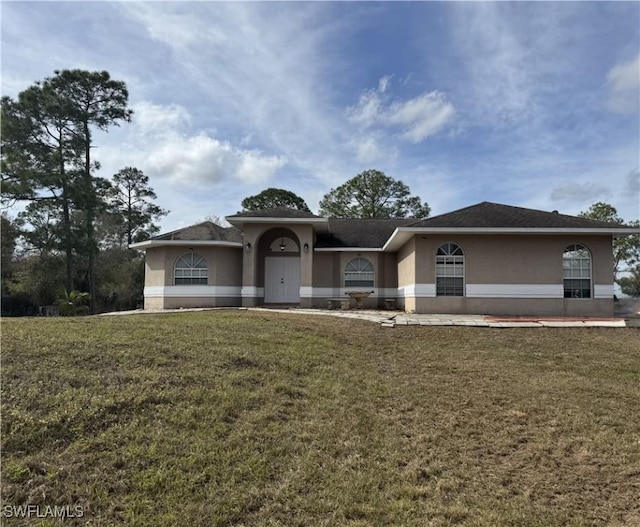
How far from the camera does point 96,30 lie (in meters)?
7.89

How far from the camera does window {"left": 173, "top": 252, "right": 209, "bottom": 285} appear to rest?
1823 centimetres

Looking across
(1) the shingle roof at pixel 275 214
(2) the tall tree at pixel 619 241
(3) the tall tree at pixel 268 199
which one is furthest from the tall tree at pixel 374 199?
(1) the shingle roof at pixel 275 214

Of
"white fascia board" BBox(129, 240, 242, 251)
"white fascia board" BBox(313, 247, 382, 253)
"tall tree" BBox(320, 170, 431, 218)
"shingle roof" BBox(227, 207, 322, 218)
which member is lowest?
"white fascia board" BBox(313, 247, 382, 253)

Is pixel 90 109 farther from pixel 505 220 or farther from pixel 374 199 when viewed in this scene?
pixel 505 220

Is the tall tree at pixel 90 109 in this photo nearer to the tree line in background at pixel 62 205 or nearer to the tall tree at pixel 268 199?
the tree line in background at pixel 62 205

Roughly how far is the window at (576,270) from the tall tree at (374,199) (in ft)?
77.3

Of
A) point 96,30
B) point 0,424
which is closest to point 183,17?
point 96,30

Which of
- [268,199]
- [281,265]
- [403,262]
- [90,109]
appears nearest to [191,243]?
[281,265]

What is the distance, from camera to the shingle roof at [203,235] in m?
18.1

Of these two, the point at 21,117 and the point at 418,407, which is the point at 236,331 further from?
the point at 21,117

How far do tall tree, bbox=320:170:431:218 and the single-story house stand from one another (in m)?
15.9

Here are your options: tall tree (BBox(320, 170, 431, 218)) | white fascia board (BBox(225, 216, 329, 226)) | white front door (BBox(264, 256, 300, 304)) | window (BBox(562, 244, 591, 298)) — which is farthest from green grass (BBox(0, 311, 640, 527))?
tall tree (BBox(320, 170, 431, 218))

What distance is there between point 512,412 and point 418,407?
1.23 m

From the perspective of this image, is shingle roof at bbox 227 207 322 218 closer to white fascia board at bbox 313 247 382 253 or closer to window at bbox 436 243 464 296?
white fascia board at bbox 313 247 382 253
